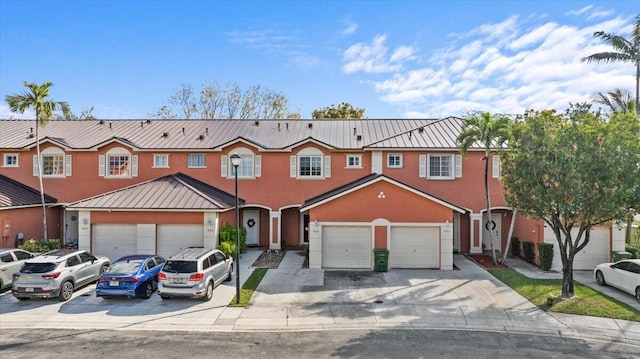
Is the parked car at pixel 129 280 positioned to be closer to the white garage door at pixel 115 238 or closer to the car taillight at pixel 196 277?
the car taillight at pixel 196 277

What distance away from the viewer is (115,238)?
19703 mm

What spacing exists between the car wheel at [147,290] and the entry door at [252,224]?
10.6 m

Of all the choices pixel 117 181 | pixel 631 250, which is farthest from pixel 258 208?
pixel 631 250

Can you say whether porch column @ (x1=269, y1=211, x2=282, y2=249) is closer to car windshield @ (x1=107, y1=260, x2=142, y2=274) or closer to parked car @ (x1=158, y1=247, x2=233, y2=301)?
parked car @ (x1=158, y1=247, x2=233, y2=301)

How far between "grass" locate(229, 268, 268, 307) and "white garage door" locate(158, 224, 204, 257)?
384 cm

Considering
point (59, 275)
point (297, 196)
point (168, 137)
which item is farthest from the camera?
point (168, 137)

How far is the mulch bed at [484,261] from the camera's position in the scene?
1911cm

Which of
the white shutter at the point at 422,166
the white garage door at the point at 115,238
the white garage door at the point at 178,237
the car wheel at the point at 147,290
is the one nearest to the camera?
the car wheel at the point at 147,290

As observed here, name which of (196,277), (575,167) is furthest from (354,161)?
(196,277)

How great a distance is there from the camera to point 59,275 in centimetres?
1334

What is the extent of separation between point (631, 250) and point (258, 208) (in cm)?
2087

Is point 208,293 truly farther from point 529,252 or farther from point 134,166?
point 529,252

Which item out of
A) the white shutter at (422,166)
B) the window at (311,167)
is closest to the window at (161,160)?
the window at (311,167)

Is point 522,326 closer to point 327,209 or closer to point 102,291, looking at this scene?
point 327,209
